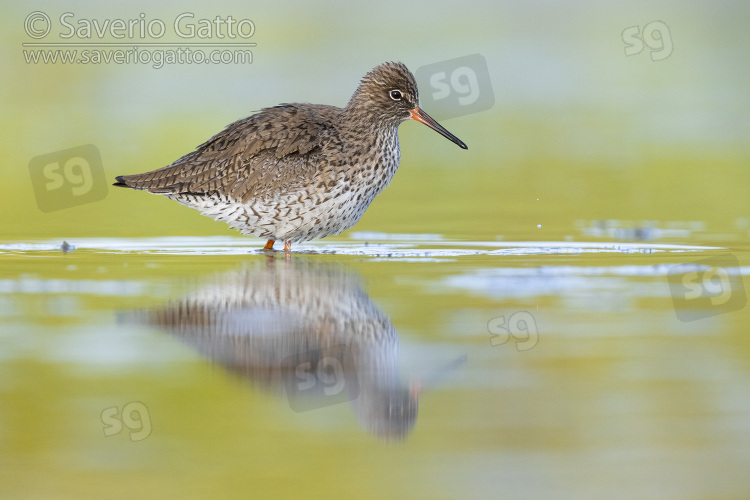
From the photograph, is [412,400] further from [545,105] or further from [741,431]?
[545,105]

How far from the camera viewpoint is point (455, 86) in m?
22.2

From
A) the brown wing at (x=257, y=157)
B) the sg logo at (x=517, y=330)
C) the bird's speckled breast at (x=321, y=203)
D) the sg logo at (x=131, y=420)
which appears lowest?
the sg logo at (x=131, y=420)

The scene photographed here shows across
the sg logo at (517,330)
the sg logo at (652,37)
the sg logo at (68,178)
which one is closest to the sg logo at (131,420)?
the sg logo at (517,330)

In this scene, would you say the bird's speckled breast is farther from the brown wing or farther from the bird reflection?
the bird reflection

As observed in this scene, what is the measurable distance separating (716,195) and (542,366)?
792cm

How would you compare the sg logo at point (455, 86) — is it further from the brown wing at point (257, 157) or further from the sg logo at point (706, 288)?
the sg logo at point (706, 288)

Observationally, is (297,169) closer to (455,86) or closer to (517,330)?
(517,330)

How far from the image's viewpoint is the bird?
32.8 ft

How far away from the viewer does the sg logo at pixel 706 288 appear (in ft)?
23.3

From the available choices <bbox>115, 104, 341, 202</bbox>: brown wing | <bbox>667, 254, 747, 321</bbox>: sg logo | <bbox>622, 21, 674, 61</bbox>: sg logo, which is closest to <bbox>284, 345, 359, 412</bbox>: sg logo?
<bbox>667, 254, 747, 321</bbox>: sg logo

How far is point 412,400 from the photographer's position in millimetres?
5234

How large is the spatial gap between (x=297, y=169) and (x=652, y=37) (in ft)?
54.9

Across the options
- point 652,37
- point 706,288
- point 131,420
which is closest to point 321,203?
point 706,288

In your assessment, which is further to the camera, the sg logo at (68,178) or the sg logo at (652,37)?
the sg logo at (652,37)
